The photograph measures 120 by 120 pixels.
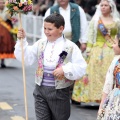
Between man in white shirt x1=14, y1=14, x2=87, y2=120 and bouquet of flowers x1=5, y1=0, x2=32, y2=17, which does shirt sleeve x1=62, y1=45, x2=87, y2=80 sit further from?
bouquet of flowers x1=5, y1=0, x2=32, y2=17

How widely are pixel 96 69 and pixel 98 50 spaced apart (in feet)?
1.00

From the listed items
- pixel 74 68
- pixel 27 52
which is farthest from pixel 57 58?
pixel 27 52

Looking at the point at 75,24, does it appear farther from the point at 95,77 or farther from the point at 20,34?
the point at 20,34

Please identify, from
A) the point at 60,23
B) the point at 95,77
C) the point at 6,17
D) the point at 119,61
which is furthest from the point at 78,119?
the point at 6,17

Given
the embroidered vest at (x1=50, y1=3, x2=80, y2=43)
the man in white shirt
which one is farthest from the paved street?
the man in white shirt

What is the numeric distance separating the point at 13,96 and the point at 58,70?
410 centimetres

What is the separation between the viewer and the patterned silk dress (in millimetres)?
8898

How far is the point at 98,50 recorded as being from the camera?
8.96 m

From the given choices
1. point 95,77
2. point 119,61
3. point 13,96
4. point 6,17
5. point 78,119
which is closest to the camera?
point 119,61

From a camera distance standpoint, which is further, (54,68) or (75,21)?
(75,21)

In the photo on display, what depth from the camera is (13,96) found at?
9.87m

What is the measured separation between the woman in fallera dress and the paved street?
0.83 ft

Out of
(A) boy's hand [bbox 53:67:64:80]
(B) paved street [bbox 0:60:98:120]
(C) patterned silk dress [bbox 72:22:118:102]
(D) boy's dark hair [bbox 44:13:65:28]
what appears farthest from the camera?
(C) patterned silk dress [bbox 72:22:118:102]

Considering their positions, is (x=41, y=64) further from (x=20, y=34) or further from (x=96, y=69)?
(x=96, y=69)
